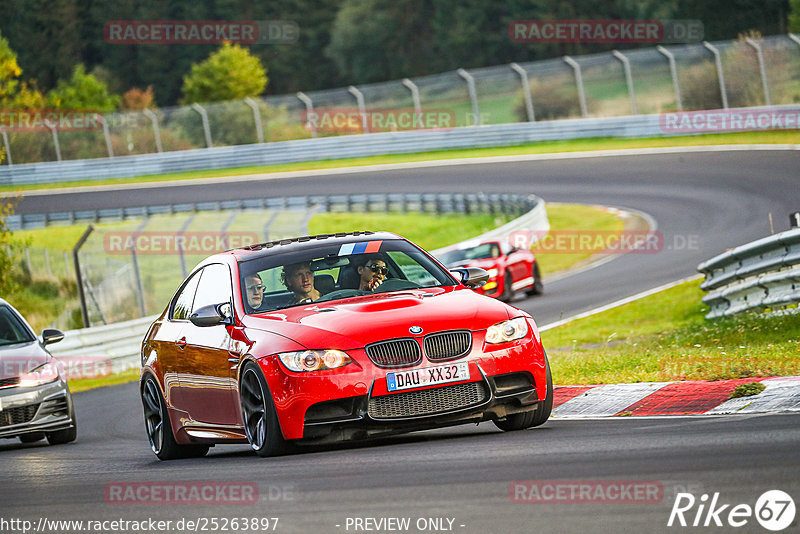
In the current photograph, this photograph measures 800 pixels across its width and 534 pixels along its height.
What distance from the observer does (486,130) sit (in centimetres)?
4778

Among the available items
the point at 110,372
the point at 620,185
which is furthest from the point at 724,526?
the point at 620,185

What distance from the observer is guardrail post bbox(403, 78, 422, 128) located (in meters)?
49.7

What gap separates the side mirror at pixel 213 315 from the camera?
8812mm

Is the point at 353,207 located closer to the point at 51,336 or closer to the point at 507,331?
the point at 51,336

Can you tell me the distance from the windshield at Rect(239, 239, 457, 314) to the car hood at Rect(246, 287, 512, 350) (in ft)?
0.72

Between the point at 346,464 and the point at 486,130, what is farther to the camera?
the point at 486,130

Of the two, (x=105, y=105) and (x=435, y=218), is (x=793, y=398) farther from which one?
(x=105, y=105)

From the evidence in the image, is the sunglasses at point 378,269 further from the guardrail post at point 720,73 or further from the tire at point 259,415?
the guardrail post at point 720,73

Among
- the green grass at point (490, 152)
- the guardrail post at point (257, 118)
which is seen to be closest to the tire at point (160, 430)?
the green grass at point (490, 152)

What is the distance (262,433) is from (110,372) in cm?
1434

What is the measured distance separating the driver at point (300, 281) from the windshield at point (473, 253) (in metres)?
13.7

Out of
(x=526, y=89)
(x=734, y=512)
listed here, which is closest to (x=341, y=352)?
(x=734, y=512)

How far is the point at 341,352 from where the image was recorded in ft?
25.7

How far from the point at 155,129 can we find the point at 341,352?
49.2m
